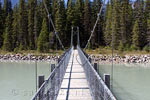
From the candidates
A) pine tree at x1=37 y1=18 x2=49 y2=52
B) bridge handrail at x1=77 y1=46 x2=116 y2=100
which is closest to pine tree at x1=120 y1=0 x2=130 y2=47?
pine tree at x1=37 y1=18 x2=49 y2=52

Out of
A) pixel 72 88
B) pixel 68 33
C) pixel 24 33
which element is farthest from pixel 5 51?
pixel 72 88

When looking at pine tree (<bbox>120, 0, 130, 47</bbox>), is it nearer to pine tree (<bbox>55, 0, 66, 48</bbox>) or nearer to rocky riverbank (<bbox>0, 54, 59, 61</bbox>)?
pine tree (<bbox>55, 0, 66, 48</bbox>)

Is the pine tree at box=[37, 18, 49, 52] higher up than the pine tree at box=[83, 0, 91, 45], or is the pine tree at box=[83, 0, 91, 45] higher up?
the pine tree at box=[83, 0, 91, 45]

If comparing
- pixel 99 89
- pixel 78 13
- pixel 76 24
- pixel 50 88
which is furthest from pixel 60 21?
pixel 99 89

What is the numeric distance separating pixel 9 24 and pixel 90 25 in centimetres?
1075

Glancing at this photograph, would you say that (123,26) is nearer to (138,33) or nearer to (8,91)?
(138,33)

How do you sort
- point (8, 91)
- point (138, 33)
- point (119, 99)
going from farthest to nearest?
point (138, 33), point (8, 91), point (119, 99)

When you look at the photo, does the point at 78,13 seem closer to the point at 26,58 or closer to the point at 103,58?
the point at 26,58

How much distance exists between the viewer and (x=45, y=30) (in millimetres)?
23703

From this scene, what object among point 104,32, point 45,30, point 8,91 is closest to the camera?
point 8,91

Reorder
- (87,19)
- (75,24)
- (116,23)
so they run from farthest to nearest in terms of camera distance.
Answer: (75,24) → (87,19) → (116,23)

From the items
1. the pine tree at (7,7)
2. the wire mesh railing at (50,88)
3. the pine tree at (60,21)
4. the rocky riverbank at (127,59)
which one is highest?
the pine tree at (7,7)

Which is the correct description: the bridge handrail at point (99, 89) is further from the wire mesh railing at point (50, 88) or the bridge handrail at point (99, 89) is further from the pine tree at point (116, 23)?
the pine tree at point (116, 23)

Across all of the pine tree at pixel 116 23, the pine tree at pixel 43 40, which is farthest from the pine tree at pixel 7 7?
the pine tree at pixel 116 23
